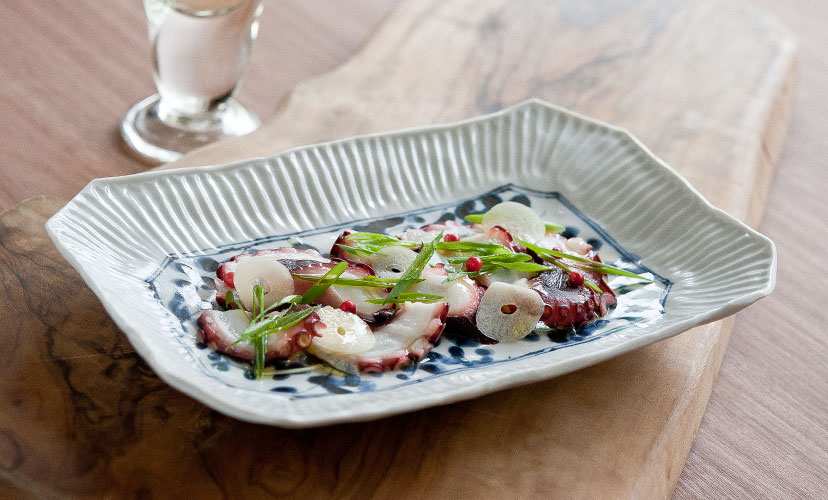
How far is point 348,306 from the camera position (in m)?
1.45

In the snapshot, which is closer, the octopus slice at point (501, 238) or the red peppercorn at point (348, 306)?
the red peppercorn at point (348, 306)

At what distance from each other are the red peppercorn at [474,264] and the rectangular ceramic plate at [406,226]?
166 millimetres

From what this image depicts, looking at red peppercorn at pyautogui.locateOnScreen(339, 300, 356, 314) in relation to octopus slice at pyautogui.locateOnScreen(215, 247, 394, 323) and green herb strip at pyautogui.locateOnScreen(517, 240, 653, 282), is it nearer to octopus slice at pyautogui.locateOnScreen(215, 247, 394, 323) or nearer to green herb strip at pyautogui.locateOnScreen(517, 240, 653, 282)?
octopus slice at pyautogui.locateOnScreen(215, 247, 394, 323)

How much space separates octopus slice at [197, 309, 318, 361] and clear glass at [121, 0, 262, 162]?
34.9 inches

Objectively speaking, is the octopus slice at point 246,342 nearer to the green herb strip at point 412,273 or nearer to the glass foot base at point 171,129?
the green herb strip at point 412,273

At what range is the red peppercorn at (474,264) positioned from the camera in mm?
1596

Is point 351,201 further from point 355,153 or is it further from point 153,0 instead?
point 153,0

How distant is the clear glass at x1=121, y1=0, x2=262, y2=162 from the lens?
6.86ft

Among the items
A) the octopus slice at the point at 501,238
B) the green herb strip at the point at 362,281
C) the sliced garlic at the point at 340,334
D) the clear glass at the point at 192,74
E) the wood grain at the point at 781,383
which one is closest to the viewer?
the sliced garlic at the point at 340,334

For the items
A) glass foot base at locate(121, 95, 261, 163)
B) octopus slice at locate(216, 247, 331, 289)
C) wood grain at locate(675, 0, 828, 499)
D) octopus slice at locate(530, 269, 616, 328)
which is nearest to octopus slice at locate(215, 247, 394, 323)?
octopus slice at locate(216, 247, 331, 289)

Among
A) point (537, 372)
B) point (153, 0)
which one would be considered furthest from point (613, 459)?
point (153, 0)

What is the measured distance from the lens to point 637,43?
2.93m

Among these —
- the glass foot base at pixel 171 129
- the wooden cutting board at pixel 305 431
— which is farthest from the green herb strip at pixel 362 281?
the glass foot base at pixel 171 129

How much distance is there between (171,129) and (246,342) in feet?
3.50
